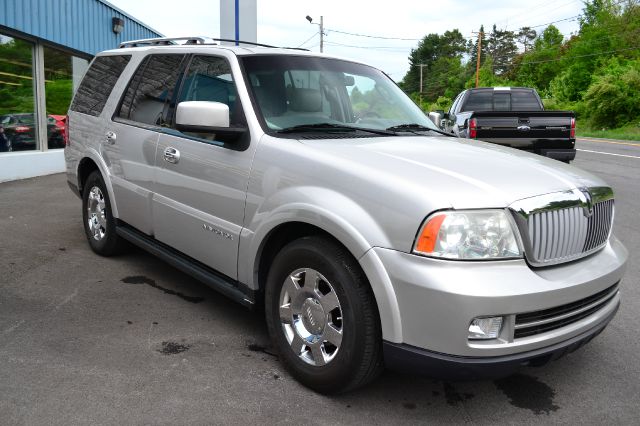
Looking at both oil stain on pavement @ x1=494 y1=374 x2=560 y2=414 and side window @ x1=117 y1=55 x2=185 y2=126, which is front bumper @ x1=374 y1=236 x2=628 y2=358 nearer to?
oil stain on pavement @ x1=494 y1=374 x2=560 y2=414

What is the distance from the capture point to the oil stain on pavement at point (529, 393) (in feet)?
9.71

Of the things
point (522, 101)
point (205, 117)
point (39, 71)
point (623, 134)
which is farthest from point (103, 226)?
point (623, 134)

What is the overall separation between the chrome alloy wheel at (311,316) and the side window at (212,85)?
109 centimetres

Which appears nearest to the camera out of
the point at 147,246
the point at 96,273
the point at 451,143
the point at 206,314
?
the point at 451,143

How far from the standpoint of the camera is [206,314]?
4.16 meters

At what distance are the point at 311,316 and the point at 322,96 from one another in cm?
157

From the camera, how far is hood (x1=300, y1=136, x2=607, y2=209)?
2600 mm

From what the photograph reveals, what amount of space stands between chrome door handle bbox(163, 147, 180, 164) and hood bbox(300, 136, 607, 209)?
1.13 m

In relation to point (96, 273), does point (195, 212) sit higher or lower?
higher

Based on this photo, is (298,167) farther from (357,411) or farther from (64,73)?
(64,73)

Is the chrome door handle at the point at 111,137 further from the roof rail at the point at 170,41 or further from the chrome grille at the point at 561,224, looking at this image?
the chrome grille at the point at 561,224

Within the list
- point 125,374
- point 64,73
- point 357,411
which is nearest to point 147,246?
point 125,374

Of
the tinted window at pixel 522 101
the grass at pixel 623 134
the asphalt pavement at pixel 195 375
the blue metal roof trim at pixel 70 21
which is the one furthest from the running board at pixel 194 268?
the grass at pixel 623 134

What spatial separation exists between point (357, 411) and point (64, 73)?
41.9ft
